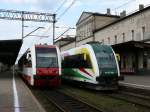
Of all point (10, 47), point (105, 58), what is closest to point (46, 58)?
point (105, 58)

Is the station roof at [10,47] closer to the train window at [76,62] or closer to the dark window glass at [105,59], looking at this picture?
the train window at [76,62]

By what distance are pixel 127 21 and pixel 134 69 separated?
1038cm

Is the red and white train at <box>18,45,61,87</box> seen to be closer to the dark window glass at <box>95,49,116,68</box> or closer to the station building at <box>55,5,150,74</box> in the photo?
the dark window glass at <box>95,49,116,68</box>

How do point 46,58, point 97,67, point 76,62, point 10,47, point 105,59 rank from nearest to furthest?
point 97,67
point 105,59
point 46,58
point 76,62
point 10,47

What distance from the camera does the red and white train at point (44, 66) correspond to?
25219 mm

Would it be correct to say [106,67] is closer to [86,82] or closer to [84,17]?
[86,82]

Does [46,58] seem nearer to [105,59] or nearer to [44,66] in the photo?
[44,66]

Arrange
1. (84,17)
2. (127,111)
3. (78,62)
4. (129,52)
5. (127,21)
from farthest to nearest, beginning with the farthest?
(84,17) < (127,21) < (129,52) < (78,62) < (127,111)

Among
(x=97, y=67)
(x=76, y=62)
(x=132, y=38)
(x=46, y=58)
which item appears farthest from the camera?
(x=132, y=38)

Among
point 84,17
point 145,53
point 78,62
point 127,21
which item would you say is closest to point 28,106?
point 78,62

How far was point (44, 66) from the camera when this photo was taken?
83.9ft

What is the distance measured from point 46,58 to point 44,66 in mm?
676

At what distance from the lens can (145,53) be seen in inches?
1678

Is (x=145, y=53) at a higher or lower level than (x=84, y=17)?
lower
